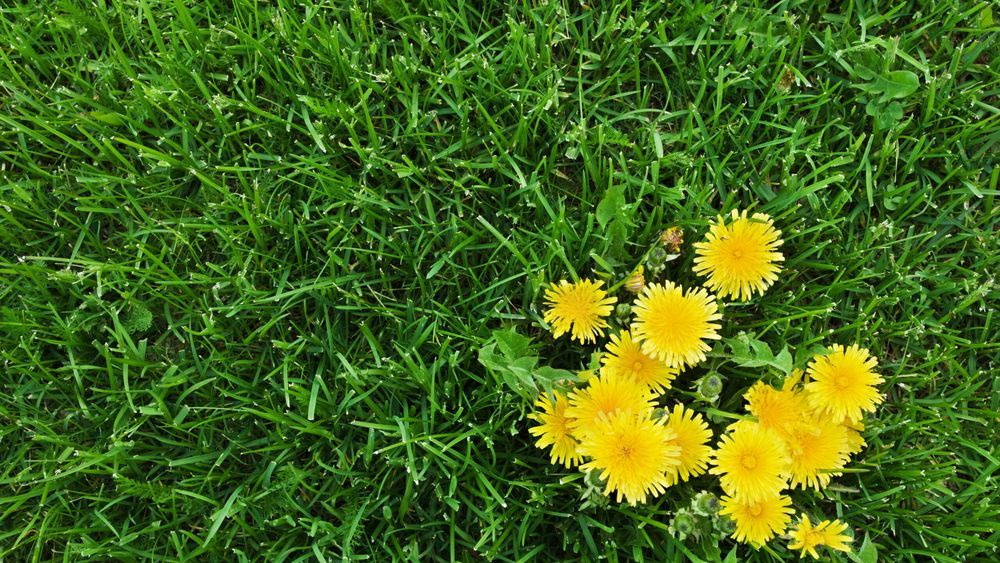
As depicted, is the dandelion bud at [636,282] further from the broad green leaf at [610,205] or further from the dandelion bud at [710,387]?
the dandelion bud at [710,387]

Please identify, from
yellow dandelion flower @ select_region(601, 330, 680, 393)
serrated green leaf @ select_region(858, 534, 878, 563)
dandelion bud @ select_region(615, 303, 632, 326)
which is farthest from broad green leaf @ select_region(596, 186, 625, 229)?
serrated green leaf @ select_region(858, 534, 878, 563)

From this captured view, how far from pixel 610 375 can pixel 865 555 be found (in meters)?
0.94

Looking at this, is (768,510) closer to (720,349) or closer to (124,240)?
(720,349)

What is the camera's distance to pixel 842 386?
1987 mm

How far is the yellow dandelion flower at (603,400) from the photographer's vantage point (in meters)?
1.92

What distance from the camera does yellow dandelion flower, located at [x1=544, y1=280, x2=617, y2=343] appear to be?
207cm

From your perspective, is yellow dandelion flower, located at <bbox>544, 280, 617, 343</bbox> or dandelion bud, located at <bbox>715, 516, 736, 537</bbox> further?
yellow dandelion flower, located at <bbox>544, 280, 617, 343</bbox>

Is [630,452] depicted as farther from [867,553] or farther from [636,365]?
[867,553]

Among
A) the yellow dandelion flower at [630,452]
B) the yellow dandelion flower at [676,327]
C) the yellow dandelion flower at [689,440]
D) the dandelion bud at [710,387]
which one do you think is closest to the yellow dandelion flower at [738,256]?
the yellow dandelion flower at [676,327]

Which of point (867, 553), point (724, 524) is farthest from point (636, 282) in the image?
point (867, 553)

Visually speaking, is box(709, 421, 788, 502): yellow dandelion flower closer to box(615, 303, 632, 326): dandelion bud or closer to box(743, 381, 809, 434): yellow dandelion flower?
box(743, 381, 809, 434): yellow dandelion flower

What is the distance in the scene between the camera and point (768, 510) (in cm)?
191

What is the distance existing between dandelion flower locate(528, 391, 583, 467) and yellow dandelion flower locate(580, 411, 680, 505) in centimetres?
13

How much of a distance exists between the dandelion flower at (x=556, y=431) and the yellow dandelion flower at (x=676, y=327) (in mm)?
289
